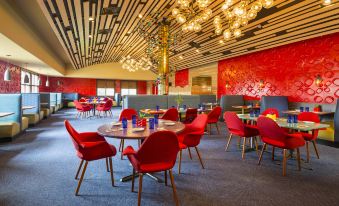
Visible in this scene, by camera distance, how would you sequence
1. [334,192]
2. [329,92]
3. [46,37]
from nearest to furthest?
1. [334,192]
2. [329,92]
3. [46,37]

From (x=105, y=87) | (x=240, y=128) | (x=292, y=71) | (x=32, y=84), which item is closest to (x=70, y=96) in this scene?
(x=105, y=87)

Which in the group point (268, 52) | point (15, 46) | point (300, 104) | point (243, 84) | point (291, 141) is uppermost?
point (268, 52)

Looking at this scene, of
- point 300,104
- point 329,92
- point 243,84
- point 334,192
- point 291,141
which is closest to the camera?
point 334,192

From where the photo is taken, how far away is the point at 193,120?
5.12m

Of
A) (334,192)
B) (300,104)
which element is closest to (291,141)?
(334,192)

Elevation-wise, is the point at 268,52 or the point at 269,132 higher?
the point at 268,52

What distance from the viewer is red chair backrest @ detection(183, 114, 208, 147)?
3.32m

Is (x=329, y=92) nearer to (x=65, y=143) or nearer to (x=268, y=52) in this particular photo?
(x=268, y=52)

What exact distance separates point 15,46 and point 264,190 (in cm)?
670

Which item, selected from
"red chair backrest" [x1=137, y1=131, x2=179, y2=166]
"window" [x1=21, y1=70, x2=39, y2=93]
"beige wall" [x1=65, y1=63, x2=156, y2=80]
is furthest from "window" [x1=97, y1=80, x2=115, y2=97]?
"red chair backrest" [x1=137, y1=131, x2=179, y2=166]

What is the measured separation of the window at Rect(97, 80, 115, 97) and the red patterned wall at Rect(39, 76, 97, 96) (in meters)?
0.37

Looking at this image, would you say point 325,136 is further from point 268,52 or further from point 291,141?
point 268,52

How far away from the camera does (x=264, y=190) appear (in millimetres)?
2738

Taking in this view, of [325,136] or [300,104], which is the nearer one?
[325,136]
